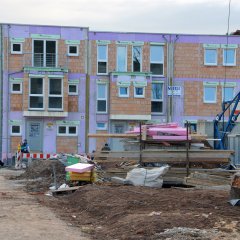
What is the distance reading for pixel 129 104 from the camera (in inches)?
1515

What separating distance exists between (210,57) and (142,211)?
28849 millimetres

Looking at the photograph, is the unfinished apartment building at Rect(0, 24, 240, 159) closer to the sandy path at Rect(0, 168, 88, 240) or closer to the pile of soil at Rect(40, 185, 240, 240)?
the sandy path at Rect(0, 168, 88, 240)

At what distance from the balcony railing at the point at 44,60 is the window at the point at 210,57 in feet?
31.7

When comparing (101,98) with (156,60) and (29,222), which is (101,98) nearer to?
(156,60)

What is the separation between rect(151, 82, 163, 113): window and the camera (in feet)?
130

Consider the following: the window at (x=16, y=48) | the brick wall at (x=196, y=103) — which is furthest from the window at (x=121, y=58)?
the window at (x=16, y=48)

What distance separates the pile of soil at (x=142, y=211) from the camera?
408 inches

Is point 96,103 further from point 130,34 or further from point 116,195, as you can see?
point 116,195

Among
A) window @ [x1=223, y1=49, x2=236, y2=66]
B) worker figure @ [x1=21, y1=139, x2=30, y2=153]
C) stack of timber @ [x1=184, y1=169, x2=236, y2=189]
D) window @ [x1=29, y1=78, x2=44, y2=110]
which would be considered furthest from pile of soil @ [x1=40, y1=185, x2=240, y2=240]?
window @ [x1=223, y1=49, x2=236, y2=66]

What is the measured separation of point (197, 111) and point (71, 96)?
863 centimetres

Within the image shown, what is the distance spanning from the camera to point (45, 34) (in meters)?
38.2

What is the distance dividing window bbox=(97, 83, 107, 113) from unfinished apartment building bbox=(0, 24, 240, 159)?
0.07 meters

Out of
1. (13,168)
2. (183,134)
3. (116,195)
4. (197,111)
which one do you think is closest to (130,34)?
(197,111)

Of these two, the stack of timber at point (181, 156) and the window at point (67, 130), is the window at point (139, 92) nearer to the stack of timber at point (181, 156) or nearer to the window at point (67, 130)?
the window at point (67, 130)
